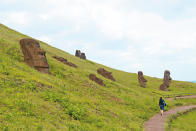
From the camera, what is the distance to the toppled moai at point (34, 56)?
29.4 metres

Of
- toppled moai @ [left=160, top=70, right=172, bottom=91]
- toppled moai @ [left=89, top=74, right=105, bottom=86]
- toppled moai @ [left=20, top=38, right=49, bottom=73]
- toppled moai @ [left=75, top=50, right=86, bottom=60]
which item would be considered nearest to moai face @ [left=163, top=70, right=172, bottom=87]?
toppled moai @ [left=160, top=70, right=172, bottom=91]

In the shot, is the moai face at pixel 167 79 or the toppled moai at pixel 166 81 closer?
the toppled moai at pixel 166 81

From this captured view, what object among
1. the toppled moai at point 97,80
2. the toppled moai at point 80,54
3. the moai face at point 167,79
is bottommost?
the toppled moai at point 97,80

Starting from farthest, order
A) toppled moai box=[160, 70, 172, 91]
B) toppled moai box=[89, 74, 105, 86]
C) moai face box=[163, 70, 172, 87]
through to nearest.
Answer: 1. moai face box=[163, 70, 172, 87]
2. toppled moai box=[160, 70, 172, 91]
3. toppled moai box=[89, 74, 105, 86]

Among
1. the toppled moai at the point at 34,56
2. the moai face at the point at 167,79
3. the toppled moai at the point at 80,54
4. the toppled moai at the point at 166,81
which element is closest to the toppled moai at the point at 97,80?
the toppled moai at the point at 34,56

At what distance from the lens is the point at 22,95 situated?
1521 cm

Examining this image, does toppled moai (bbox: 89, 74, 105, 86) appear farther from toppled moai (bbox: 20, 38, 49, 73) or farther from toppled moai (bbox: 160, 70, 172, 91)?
toppled moai (bbox: 160, 70, 172, 91)

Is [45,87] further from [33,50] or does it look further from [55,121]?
[33,50]

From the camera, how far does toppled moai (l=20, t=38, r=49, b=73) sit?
29359 mm

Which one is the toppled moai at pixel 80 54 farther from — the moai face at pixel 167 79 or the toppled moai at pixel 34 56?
the toppled moai at pixel 34 56

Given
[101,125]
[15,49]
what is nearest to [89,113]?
[101,125]

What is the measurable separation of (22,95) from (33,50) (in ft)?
52.6

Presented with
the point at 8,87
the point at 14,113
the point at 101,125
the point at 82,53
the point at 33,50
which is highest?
the point at 82,53

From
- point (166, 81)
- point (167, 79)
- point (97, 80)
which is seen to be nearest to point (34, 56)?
point (97, 80)
